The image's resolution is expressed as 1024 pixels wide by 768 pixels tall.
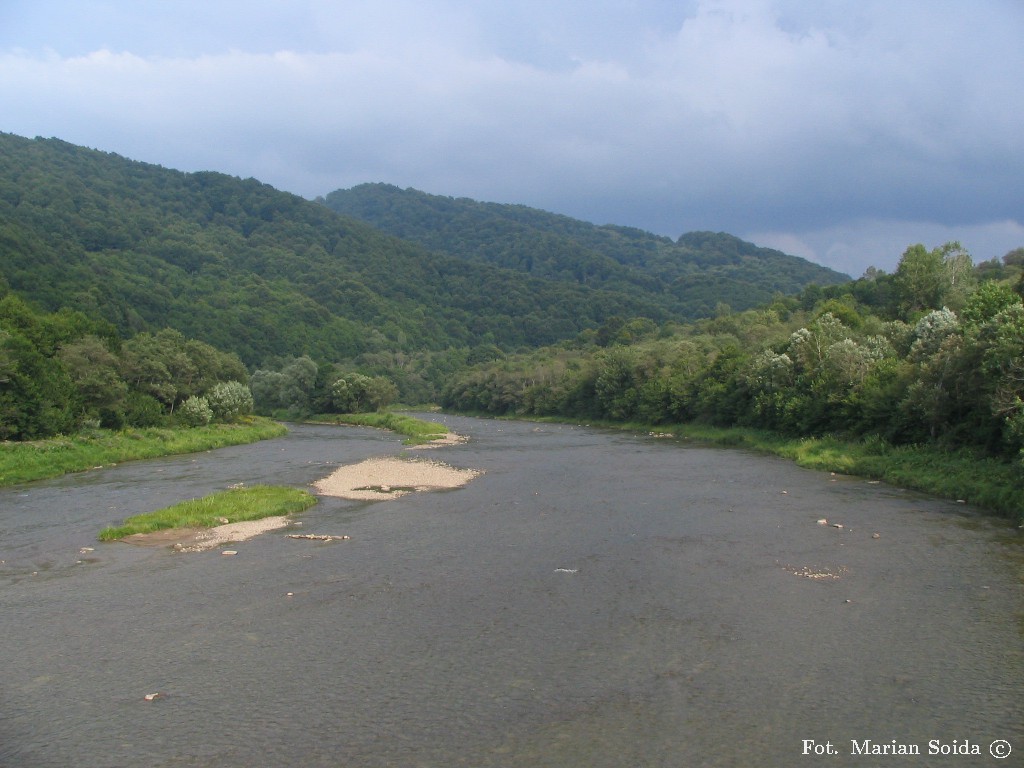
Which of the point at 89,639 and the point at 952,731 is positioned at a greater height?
the point at 952,731

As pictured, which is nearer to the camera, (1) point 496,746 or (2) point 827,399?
(1) point 496,746

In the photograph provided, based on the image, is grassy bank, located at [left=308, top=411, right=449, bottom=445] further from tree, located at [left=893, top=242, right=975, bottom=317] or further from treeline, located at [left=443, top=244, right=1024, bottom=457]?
tree, located at [left=893, top=242, right=975, bottom=317]

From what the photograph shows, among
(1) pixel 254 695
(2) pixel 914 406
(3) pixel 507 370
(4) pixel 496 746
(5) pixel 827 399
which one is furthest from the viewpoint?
(3) pixel 507 370

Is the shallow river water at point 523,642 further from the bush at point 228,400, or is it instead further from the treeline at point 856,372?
the bush at point 228,400

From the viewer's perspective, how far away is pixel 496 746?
1246 cm

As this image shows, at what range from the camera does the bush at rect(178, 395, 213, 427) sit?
7531cm

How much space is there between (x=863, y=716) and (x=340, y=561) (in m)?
15.9

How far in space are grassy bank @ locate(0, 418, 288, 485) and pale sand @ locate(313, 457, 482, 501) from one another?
16827 mm

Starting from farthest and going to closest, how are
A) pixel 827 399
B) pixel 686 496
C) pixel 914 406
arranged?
pixel 827 399
pixel 914 406
pixel 686 496

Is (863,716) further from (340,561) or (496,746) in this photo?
(340,561)

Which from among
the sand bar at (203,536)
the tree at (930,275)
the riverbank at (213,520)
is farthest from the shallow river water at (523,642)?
the tree at (930,275)

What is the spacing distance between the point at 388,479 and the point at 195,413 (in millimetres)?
39560

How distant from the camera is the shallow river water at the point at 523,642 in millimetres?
12719

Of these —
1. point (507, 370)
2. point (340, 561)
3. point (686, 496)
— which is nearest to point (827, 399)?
point (686, 496)
